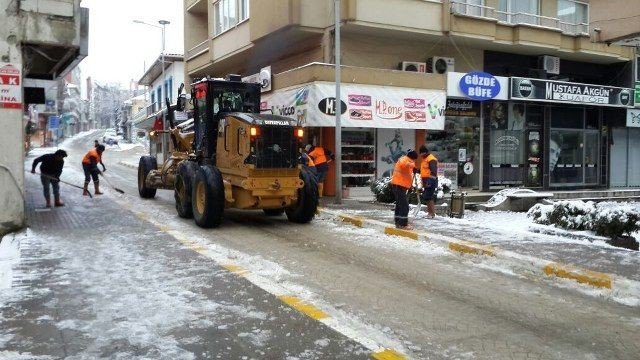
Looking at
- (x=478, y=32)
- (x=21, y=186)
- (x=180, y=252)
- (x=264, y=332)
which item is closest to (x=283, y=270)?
(x=180, y=252)

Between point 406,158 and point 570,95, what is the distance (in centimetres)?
1314

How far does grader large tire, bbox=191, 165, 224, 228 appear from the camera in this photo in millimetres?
10664

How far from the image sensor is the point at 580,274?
734 cm

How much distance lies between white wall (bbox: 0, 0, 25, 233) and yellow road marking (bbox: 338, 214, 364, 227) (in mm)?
6241

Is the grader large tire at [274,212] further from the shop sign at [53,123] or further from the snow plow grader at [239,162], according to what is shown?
the shop sign at [53,123]

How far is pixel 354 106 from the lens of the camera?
17.1m

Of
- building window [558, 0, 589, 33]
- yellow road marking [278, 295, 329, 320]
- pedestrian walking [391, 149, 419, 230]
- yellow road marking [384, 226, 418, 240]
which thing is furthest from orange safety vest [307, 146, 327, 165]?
building window [558, 0, 589, 33]

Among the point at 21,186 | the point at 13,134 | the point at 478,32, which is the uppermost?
the point at 478,32

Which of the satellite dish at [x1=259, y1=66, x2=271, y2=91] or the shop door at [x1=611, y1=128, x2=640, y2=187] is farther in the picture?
the shop door at [x1=611, y1=128, x2=640, y2=187]

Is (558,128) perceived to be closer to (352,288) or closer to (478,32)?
(478,32)

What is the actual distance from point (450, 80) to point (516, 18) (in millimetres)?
4945

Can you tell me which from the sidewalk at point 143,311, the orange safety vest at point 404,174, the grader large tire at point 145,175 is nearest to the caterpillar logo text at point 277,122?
the orange safety vest at point 404,174

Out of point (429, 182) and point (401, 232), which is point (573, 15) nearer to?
point (429, 182)

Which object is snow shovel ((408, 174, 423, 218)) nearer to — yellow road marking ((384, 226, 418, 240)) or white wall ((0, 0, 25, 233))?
yellow road marking ((384, 226, 418, 240))
